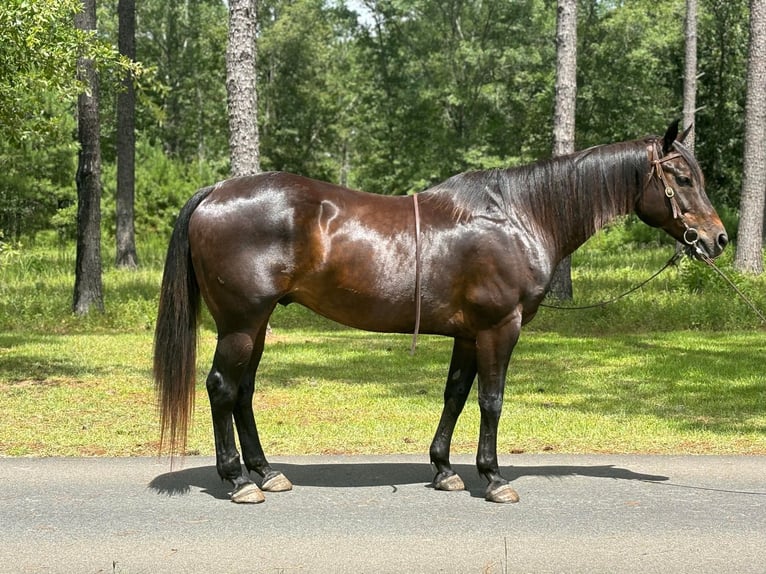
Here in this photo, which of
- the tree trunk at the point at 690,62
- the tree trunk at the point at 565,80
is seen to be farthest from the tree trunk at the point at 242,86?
the tree trunk at the point at 690,62

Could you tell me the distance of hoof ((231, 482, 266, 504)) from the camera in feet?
20.3

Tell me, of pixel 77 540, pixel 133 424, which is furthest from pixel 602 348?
pixel 77 540

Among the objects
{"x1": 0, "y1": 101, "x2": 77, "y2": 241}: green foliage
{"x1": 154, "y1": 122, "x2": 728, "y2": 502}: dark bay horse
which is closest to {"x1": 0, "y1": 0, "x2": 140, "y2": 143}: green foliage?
{"x1": 154, "y1": 122, "x2": 728, "y2": 502}: dark bay horse

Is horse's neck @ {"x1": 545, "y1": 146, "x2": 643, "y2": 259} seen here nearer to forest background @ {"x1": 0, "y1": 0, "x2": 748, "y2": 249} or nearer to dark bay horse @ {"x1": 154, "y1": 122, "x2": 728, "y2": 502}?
dark bay horse @ {"x1": 154, "y1": 122, "x2": 728, "y2": 502}

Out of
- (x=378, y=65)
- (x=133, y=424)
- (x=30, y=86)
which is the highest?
(x=378, y=65)

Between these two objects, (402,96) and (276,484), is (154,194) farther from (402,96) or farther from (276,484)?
(276,484)

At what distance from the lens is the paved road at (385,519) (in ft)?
16.5

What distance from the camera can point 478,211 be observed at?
21.1 feet

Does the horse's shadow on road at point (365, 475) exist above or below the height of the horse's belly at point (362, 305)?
below

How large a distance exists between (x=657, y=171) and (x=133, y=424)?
5376 millimetres

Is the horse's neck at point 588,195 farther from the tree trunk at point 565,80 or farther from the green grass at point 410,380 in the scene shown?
the tree trunk at point 565,80

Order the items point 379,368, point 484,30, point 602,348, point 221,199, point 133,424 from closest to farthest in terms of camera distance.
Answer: point 221,199
point 133,424
point 379,368
point 602,348
point 484,30

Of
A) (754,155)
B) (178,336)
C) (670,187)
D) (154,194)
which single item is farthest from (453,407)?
(154,194)

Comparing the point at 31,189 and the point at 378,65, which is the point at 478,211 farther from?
the point at 378,65
